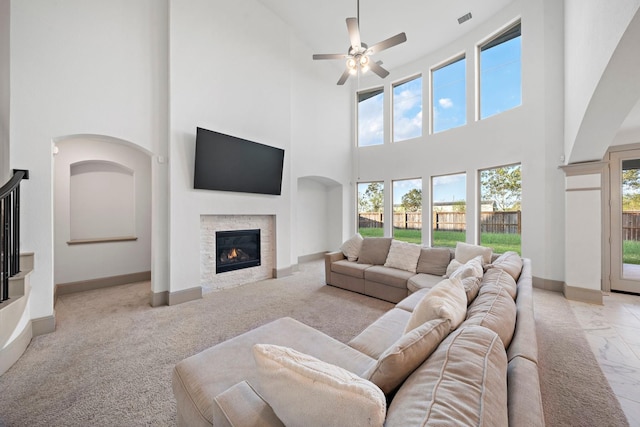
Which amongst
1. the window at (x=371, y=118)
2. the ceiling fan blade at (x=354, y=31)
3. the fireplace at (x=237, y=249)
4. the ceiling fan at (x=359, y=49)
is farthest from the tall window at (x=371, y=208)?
the ceiling fan blade at (x=354, y=31)

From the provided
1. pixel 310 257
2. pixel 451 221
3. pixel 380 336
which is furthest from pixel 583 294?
pixel 310 257

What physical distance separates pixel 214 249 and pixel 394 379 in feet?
12.4

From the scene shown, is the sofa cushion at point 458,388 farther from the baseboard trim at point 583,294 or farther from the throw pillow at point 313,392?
the baseboard trim at point 583,294

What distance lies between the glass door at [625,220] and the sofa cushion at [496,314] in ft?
13.9

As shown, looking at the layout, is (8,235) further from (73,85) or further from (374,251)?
(374,251)

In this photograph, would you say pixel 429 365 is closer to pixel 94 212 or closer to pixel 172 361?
pixel 172 361

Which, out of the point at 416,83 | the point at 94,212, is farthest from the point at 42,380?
the point at 416,83

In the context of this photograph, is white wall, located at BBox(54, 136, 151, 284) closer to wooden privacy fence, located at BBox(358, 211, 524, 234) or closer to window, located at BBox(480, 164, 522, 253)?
wooden privacy fence, located at BBox(358, 211, 524, 234)

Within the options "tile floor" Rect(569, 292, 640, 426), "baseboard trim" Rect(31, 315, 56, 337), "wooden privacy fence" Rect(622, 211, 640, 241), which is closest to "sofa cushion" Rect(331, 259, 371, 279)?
"tile floor" Rect(569, 292, 640, 426)

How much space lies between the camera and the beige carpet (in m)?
1.64

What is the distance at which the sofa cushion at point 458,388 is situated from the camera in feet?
2.21

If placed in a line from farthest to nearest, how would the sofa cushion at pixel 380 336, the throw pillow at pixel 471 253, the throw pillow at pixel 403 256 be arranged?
the throw pillow at pixel 403 256 < the throw pillow at pixel 471 253 < the sofa cushion at pixel 380 336

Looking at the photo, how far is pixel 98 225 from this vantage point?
4.32m

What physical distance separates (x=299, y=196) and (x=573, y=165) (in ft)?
16.7
